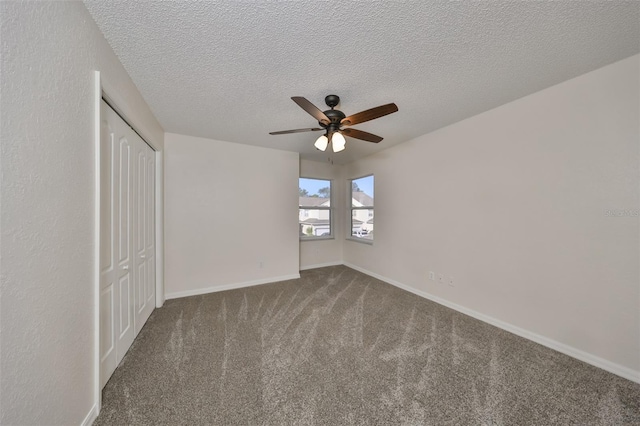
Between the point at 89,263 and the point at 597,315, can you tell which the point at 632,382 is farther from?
the point at 89,263

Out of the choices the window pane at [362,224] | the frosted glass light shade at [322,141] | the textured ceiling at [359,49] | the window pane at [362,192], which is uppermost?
the textured ceiling at [359,49]

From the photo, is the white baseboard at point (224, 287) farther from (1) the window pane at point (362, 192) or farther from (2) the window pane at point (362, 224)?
(1) the window pane at point (362, 192)

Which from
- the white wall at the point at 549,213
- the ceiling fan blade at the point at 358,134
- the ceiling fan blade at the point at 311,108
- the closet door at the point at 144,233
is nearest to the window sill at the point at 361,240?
the white wall at the point at 549,213

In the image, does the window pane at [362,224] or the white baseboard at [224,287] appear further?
the window pane at [362,224]

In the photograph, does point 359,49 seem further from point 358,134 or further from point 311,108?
point 358,134

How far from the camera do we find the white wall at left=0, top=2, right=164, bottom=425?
0.85 meters

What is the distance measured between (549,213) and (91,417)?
3863mm

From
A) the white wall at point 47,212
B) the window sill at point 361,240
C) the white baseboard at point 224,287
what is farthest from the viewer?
the window sill at point 361,240

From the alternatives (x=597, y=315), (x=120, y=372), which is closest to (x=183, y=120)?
(x=120, y=372)

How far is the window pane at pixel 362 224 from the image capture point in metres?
4.77

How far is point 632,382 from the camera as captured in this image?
170cm

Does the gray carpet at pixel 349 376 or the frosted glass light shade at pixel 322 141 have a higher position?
the frosted glass light shade at pixel 322 141

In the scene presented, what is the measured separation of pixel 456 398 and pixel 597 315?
4.88 feet

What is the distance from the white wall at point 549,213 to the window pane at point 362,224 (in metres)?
1.48
